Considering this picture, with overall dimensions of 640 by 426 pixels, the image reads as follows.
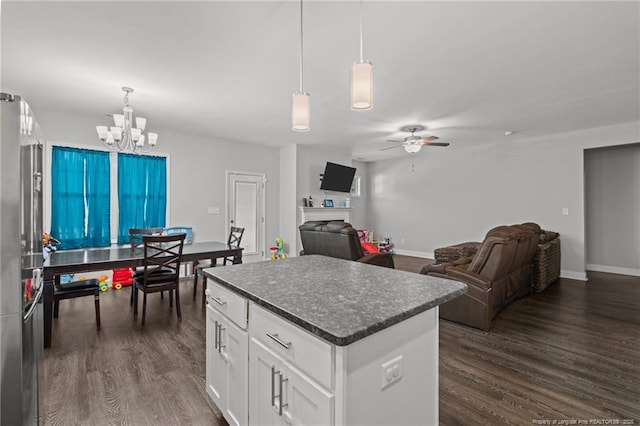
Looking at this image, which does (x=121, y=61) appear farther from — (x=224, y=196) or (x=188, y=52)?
(x=224, y=196)

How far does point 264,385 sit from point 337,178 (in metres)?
6.12

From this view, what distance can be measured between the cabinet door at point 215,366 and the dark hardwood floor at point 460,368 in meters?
0.19

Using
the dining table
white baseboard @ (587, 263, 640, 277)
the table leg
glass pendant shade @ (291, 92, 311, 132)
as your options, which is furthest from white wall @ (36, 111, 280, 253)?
white baseboard @ (587, 263, 640, 277)

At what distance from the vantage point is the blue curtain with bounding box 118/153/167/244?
16.1ft

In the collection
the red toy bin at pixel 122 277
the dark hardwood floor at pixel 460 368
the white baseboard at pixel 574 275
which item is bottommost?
the dark hardwood floor at pixel 460 368

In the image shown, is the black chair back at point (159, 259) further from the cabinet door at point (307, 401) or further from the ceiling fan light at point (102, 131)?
the cabinet door at point (307, 401)

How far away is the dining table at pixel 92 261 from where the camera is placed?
2.73 metres

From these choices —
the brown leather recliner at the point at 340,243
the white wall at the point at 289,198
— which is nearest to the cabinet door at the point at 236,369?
the brown leather recliner at the point at 340,243

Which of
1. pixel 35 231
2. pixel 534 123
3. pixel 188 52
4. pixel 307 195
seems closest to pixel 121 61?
pixel 188 52

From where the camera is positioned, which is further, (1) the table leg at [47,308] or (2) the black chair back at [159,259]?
(2) the black chair back at [159,259]

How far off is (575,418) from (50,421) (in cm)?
313

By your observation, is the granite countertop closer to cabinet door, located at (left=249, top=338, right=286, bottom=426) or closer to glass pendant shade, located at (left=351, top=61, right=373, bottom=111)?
cabinet door, located at (left=249, top=338, right=286, bottom=426)

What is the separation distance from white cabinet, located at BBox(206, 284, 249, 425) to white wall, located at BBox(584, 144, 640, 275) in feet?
22.6

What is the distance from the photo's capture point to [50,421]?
179cm
